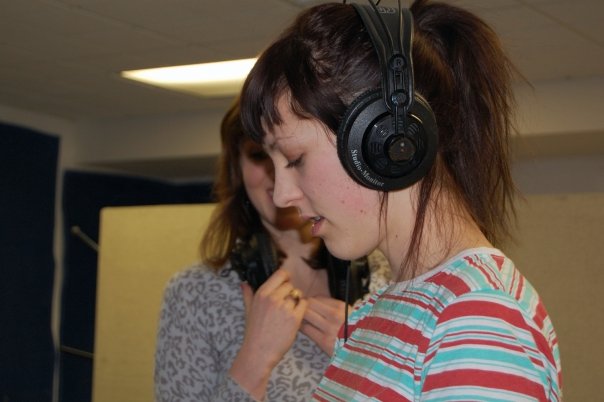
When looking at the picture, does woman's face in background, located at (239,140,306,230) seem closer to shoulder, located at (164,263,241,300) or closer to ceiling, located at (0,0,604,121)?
shoulder, located at (164,263,241,300)

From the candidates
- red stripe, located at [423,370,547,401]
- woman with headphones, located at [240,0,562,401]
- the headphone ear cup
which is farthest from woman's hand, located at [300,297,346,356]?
red stripe, located at [423,370,547,401]

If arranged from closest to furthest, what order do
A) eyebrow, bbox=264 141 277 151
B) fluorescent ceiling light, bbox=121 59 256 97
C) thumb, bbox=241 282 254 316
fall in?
eyebrow, bbox=264 141 277 151
thumb, bbox=241 282 254 316
fluorescent ceiling light, bbox=121 59 256 97

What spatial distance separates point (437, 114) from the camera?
74 cm

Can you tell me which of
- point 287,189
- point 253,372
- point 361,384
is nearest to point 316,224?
point 287,189

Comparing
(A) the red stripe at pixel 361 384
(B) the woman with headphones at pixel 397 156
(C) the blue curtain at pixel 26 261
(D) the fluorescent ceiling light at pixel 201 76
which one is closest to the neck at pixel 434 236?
(B) the woman with headphones at pixel 397 156

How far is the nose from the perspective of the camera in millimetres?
763

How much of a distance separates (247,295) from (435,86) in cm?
72

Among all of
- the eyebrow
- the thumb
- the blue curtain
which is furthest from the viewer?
the blue curtain

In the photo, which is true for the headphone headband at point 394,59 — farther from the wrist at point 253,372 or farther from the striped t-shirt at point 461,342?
the wrist at point 253,372

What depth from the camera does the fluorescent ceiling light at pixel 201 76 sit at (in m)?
3.68

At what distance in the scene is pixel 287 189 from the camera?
77 centimetres

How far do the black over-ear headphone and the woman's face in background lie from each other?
0.67m

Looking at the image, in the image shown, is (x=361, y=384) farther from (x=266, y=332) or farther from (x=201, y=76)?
(x=201, y=76)

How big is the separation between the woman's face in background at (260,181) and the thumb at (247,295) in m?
0.12
